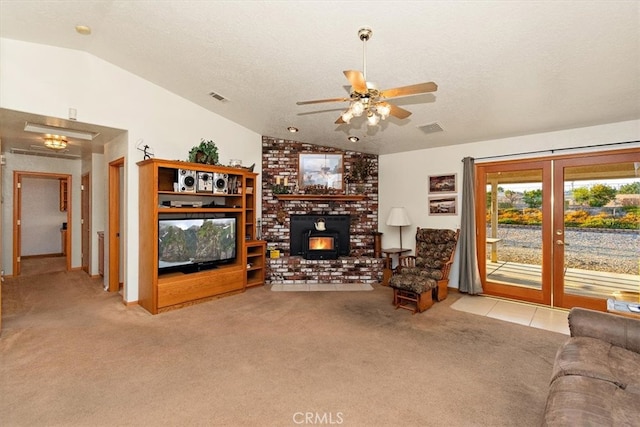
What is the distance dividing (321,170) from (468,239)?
9.29 ft

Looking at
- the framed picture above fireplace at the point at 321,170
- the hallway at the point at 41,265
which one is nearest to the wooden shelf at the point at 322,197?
the framed picture above fireplace at the point at 321,170

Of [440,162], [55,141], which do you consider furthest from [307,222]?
[55,141]

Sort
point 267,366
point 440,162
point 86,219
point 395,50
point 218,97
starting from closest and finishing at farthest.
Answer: point 267,366
point 395,50
point 218,97
point 440,162
point 86,219

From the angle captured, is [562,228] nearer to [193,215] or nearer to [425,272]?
[425,272]

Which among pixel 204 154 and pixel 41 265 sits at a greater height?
pixel 204 154

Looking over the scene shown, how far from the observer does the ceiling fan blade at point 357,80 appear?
197 centimetres

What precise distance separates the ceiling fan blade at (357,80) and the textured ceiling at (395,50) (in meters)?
0.64

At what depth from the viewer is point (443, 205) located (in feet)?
16.8

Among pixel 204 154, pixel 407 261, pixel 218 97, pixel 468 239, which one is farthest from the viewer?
pixel 407 261

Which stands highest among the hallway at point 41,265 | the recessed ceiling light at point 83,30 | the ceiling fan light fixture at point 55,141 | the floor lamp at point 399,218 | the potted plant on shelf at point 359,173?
the recessed ceiling light at point 83,30

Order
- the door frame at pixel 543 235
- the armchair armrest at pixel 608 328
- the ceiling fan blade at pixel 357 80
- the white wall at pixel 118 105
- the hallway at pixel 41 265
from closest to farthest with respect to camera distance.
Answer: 1. the armchair armrest at pixel 608 328
2. the ceiling fan blade at pixel 357 80
3. the white wall at pixel 118 105
4. the door frame at pixel 543 235
5. the hallway at pixel 41 265

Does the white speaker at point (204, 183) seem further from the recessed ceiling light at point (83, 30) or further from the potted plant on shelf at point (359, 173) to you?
the potted plant on shelf at point (359, 173)

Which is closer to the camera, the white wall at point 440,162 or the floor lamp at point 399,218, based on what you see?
the white wall at point 440,162

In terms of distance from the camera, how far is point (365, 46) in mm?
2635
